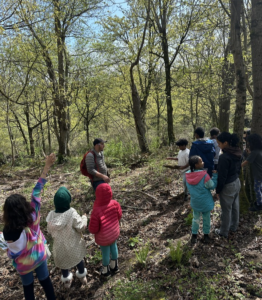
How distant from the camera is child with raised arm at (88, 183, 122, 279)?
9.91 ft

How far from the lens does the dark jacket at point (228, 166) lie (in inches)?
135

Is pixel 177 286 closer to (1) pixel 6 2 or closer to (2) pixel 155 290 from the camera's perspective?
(2) pixel 155 290

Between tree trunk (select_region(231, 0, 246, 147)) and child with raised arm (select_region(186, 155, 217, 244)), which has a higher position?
tree trunk (select_region(231, 0, 246, 147))

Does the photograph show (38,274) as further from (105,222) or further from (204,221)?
(204,221)

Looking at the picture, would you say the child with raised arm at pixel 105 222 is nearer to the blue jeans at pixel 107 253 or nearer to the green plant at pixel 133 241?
the blue jeans at pixel 107 253

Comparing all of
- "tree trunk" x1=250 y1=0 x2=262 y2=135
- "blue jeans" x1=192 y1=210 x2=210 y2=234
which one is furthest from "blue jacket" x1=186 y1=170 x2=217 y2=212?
"tree trunk" x1=250 y1=0 x2=262 y2=135

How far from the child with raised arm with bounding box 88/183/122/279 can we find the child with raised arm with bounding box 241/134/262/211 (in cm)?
300

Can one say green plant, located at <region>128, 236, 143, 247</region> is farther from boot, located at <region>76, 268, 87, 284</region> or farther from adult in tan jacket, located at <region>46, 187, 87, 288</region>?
adult in tan jacket, located at <region>46, 187, 87, 288</region>

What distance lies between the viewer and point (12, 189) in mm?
9008

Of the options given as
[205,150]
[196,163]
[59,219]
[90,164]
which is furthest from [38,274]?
[205,150]

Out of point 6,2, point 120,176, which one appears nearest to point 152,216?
point 120,176

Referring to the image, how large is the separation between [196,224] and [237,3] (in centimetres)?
444

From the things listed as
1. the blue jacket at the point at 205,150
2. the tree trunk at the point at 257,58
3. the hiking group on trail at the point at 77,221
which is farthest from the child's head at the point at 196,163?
the tree trunk at the point at 257,58

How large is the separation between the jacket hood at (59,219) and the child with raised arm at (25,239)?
21cm
